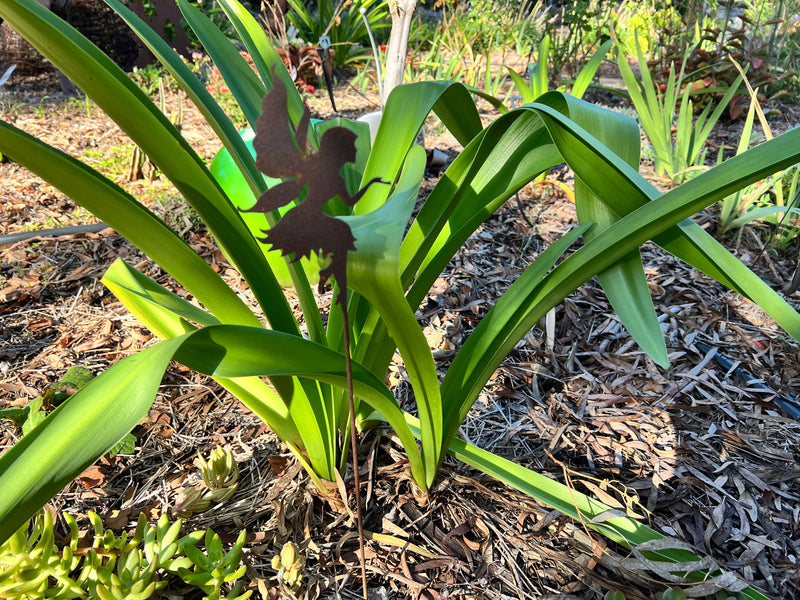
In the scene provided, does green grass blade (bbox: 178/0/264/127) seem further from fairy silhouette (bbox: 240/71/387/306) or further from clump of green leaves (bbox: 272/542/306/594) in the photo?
clump of green leaves (bbox: 272/542/306/594)

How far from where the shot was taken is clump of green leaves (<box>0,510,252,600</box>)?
0.73 m

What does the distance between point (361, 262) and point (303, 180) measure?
90 mm

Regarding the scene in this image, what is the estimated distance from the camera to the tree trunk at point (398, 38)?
1598 mm

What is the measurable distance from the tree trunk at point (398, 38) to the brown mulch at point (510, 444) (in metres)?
0.64

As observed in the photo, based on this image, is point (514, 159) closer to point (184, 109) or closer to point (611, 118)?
point (611, 118)

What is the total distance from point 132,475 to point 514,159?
3.12 ft

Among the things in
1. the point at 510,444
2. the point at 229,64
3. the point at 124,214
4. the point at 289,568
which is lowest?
the point at 510,444

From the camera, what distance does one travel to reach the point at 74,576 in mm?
860

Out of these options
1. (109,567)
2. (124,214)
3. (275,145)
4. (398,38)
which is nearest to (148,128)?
(124,214)

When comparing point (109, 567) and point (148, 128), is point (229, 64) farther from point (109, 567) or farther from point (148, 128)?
point (109, 567)

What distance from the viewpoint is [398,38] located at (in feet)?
5.42

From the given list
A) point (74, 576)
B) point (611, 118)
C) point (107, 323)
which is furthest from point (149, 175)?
point (611, 118)

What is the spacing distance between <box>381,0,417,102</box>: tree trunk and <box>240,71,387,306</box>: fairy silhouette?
4.06 ft

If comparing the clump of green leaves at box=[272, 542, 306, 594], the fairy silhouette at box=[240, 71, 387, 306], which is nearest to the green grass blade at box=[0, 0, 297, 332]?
the fairy silhouette at box=[240, 71, 387, 306]
